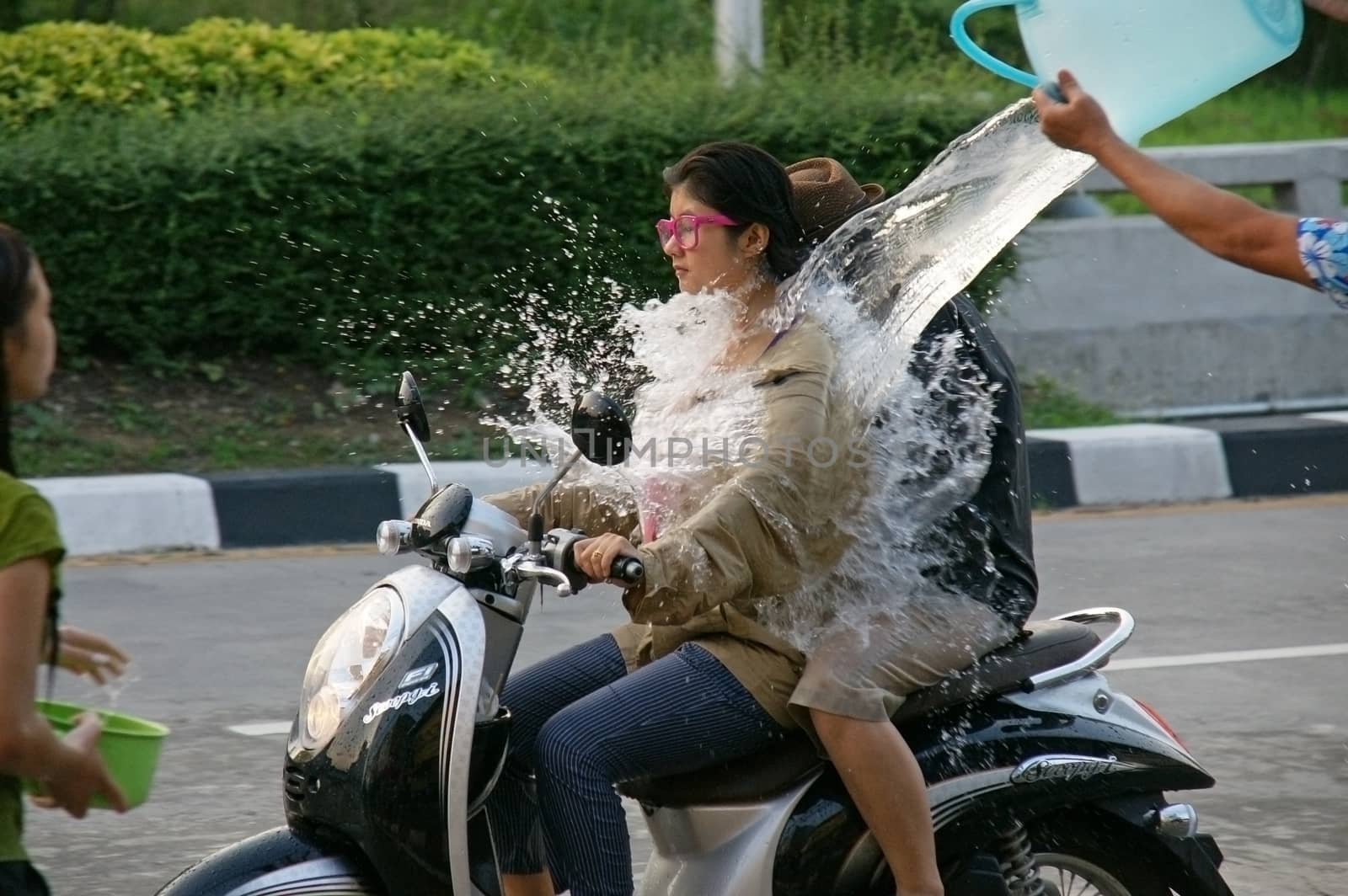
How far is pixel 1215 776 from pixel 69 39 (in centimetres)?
727

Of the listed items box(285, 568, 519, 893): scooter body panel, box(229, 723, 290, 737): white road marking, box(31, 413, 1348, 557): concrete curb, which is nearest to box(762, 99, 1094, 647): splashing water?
box(285, 568, 519, 893): scooter body panel

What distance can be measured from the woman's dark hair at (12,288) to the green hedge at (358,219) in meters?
5.66

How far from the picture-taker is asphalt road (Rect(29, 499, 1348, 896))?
4152mm

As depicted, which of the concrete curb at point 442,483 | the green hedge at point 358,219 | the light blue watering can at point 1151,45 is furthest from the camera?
the green hedge at point 358,219

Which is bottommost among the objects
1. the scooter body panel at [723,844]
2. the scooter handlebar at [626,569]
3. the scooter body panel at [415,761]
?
the scooter body panel at [723,844]

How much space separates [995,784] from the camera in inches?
113

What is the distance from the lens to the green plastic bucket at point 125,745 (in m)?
2.34

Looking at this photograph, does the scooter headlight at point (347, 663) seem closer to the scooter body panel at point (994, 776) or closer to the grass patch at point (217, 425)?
the scooter body panel at point (994, 776)

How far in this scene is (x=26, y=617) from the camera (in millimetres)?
2105

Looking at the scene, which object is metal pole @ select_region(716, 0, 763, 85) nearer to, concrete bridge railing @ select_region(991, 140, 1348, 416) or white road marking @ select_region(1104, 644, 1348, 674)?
concrete bridge railing @ select_region(991, 140, 1348, 416)

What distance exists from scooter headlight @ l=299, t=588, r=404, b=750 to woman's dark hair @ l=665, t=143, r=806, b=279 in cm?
76

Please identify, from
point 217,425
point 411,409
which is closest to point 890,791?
point 411,409

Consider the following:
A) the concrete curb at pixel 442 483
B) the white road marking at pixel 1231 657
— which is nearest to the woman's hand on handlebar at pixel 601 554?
the white road marking at pixel 1231 657

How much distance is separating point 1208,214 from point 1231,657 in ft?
11.7
